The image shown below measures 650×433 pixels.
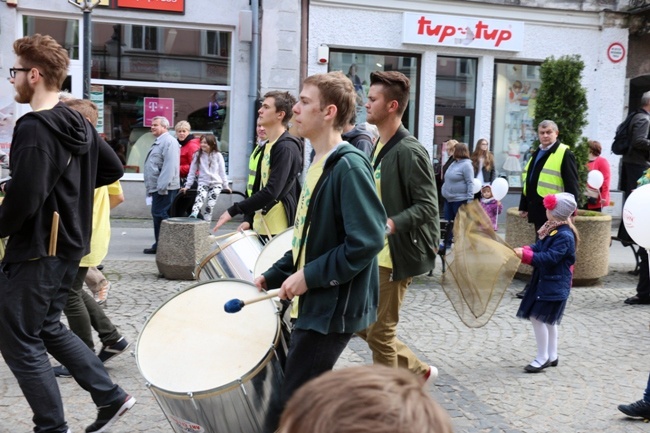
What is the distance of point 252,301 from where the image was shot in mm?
3154

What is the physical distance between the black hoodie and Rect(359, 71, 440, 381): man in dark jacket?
5.02 feet

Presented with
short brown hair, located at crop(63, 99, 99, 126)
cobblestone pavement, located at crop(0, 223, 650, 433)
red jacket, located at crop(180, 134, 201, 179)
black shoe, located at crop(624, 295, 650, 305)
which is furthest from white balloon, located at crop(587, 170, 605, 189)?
short brown hair, located at crop(63, 99, 99, 126)

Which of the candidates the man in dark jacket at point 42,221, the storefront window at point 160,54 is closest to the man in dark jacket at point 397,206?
the man in dark jacket at point 42,221

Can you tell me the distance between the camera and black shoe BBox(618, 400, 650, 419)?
4.51 m

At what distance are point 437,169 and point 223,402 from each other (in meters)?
12.5

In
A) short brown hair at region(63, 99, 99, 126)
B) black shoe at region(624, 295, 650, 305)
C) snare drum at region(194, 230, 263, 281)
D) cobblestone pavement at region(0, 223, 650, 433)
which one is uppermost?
short brown hair at region(63, 99, 99, 126)

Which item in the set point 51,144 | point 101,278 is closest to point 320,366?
point 51,144

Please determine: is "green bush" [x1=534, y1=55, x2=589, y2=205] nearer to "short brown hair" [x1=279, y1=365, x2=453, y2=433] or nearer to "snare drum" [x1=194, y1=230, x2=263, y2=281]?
"snare drum" [x1=194, y1=230, x2=263, y2=281]

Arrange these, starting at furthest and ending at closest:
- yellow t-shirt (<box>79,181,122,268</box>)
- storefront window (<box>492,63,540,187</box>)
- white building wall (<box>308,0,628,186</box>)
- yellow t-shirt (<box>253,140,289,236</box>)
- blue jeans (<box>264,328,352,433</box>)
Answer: storefront window (<box>492,63,540,187</box>), white building wall (<box>308,0,628,186</box>), yellow t-shirt (<box>253,140,289,236</box>), yellow t-shirt (<box>79,181,122,268</box>), blue jeans (<box>264,328,352,433</box>)

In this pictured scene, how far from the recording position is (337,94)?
331 centimetres

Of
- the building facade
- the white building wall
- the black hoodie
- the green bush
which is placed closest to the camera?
the black hoodie

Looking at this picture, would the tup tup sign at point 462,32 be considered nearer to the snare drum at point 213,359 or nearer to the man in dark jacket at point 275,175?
the man in dark jacket at point 275,175

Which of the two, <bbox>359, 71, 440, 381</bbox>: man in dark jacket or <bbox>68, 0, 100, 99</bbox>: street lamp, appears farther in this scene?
<bbox>68, 0, 100, 99</bbox>: street lamp

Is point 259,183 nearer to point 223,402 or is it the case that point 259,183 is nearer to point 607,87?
point 223,402
